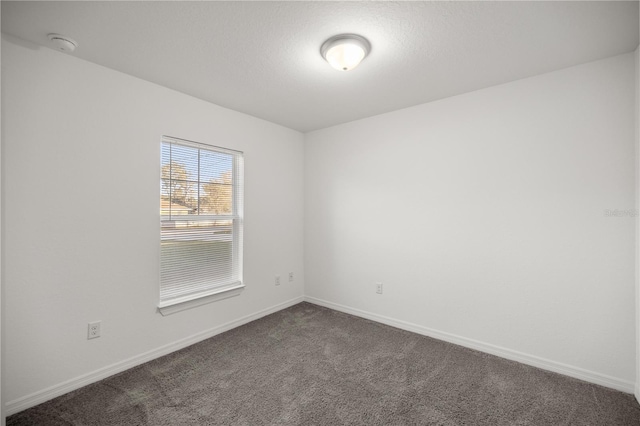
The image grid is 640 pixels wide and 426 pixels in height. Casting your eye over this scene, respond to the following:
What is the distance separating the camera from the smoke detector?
6.19ft

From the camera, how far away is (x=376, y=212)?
344cm

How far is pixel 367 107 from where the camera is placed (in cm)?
319

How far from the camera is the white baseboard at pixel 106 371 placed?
191cm

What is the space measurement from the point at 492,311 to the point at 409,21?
251 centimetres

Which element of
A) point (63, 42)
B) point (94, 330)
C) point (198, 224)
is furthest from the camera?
point (198, 224)

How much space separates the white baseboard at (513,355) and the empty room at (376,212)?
19 mm

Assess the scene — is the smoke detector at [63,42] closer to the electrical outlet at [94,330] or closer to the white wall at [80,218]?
the white wall at [80,218]

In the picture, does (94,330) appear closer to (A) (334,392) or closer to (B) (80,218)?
(B) (80,218)

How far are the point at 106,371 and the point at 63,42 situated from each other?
243cm

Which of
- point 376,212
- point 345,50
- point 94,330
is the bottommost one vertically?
point 94,330

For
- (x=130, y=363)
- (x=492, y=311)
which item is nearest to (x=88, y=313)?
(x=130, y=363)

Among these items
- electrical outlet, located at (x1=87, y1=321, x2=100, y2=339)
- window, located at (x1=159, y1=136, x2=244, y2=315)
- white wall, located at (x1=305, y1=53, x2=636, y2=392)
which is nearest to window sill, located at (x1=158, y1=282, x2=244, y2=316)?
window, located at (x1=159, y1=136, x2=244, y2=315)

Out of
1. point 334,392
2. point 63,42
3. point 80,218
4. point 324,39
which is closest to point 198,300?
point 80,218

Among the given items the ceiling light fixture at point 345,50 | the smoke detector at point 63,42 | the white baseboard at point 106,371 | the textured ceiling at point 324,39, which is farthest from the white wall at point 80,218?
the ceiling light fixture at point 345,50
